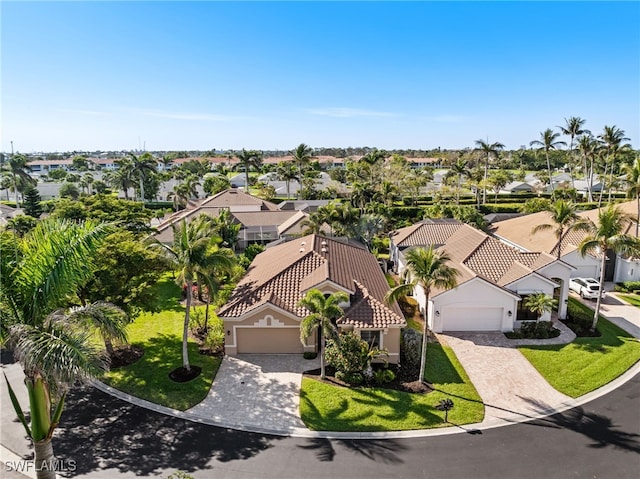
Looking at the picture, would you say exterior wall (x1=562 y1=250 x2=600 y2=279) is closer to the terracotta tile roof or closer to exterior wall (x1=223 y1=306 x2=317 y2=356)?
the terracotta tile roof

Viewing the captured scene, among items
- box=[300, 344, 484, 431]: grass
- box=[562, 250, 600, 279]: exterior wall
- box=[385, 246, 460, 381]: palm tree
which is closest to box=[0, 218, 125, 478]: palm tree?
box=[300, 344, 484, 431]: grass

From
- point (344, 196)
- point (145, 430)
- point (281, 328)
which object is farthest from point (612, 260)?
point (344, 196)

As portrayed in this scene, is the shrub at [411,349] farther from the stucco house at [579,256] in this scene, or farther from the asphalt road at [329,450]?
the stucco house at [579,256]

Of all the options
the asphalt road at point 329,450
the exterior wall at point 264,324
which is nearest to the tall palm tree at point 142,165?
the exterior wall at point 264,324

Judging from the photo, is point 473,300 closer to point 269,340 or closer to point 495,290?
point 495,290

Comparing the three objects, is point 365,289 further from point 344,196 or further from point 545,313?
point 344,196
